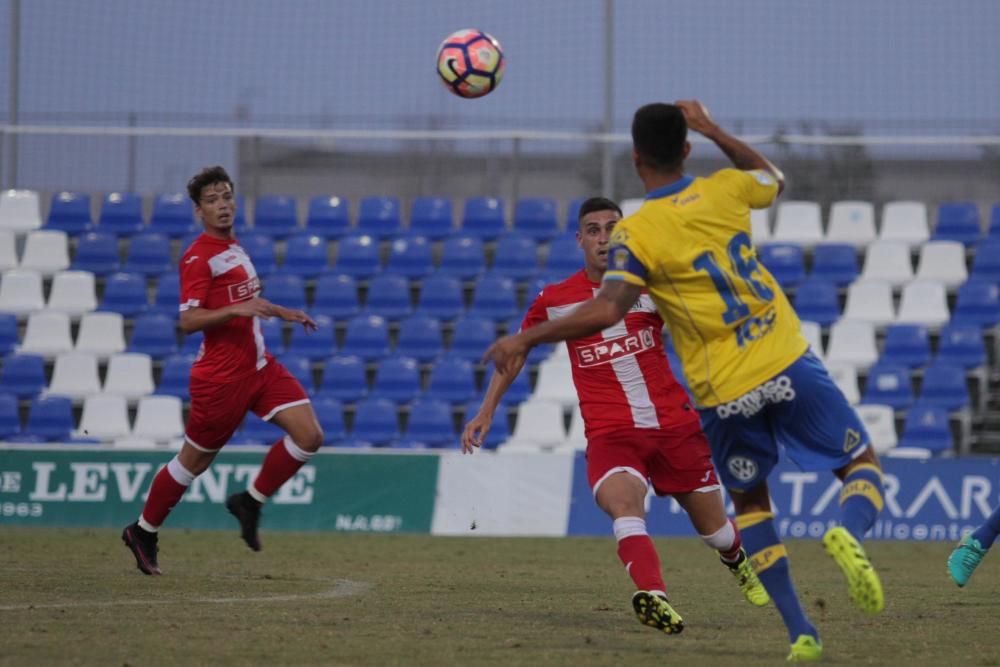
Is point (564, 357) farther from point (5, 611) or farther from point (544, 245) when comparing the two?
point (5, 611)

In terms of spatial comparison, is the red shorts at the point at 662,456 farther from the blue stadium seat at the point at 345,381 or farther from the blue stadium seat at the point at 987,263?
the blue stadium seat at the point at 987,263

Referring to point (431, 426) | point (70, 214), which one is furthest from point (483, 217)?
point (70, 214)

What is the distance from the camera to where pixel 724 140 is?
6.81m

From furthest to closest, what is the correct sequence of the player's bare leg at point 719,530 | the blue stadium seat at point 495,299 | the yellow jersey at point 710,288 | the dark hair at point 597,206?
the blue stadium seat at point 495,299, the dark hair at point 597,206, the player's bare leg at point 719,530, the yellow jersey at point 710,288

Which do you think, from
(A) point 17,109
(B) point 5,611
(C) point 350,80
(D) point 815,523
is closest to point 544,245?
(C) point 350,80

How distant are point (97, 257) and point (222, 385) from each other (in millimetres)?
11357

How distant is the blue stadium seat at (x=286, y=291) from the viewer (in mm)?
20172

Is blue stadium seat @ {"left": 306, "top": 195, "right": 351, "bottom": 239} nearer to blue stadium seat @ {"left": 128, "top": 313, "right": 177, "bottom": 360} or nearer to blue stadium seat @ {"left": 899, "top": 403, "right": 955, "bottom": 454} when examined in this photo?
blue stadium seat @ {"left": 128, "top": 313, "right": 177, "bottom": 360}

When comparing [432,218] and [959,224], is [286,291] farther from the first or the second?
[959,224]

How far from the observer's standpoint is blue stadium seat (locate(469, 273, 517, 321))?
1980cm

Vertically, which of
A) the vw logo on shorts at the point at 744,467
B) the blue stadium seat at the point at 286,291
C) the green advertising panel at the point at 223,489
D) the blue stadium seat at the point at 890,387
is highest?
the blue stadium seat at the point at 286,291

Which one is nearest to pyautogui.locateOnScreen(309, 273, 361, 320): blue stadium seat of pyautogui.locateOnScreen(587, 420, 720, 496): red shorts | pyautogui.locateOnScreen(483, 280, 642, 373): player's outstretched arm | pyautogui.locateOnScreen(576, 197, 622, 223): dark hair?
pyautogui.locateOnScreen(576, 197, 622, 223): dark hair

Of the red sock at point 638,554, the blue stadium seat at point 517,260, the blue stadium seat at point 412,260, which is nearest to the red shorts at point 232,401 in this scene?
the red sock at point 638,554

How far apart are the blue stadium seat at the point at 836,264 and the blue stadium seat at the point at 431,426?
5.52m
